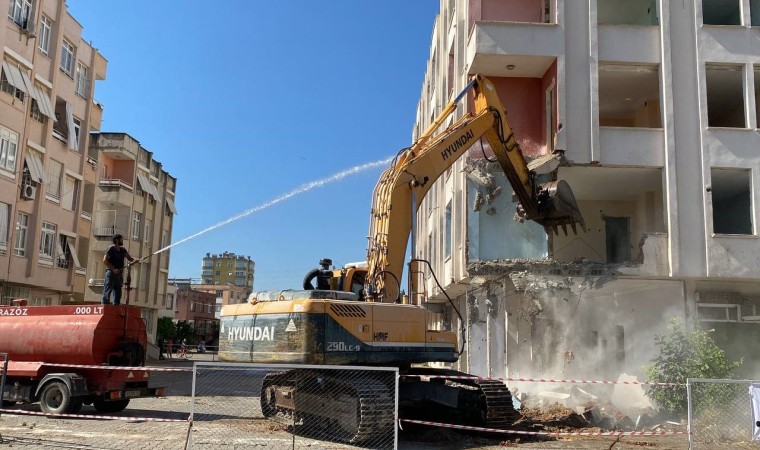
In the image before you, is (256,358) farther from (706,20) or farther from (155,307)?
(155,307)

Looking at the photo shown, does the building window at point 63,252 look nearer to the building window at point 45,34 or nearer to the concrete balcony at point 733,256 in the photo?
the building window at point 45,34

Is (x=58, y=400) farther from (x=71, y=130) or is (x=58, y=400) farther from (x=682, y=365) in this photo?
(x=71, y=130)

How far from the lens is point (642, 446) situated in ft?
37.8

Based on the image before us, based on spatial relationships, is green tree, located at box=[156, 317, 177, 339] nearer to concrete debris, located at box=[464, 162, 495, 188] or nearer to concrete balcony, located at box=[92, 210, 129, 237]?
concrete balcony, located at box=[92, 210, 129, 237]

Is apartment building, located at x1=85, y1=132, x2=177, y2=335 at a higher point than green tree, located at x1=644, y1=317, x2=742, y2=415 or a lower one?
higher

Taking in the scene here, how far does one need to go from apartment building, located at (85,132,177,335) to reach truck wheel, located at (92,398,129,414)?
2357 centimetres

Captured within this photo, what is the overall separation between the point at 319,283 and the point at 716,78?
43.5ft

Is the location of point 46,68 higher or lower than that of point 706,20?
higher

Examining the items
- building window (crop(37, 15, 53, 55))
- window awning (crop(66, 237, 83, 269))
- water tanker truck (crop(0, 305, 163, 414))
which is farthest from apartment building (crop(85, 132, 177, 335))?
water tanker truck (crop(0, 305, 163, 414))

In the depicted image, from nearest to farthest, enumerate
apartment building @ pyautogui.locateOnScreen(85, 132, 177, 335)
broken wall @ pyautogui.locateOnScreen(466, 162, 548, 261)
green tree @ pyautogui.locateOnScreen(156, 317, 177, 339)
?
broken wall @ pyautogui.locateOnScreen(466, 162, 548, 261) < apartment building @ pyautogui.locateOnScreen(85, 132, 177, 335) < green tree @ pyautogui.locateOnScreen(156, 317, 177, 339)

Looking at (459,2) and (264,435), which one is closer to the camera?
(264,435)

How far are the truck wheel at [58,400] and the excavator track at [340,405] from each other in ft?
13.9

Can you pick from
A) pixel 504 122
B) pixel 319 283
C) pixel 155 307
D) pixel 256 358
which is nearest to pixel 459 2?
pixel 504 122

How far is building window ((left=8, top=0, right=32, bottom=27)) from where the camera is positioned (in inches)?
1082
